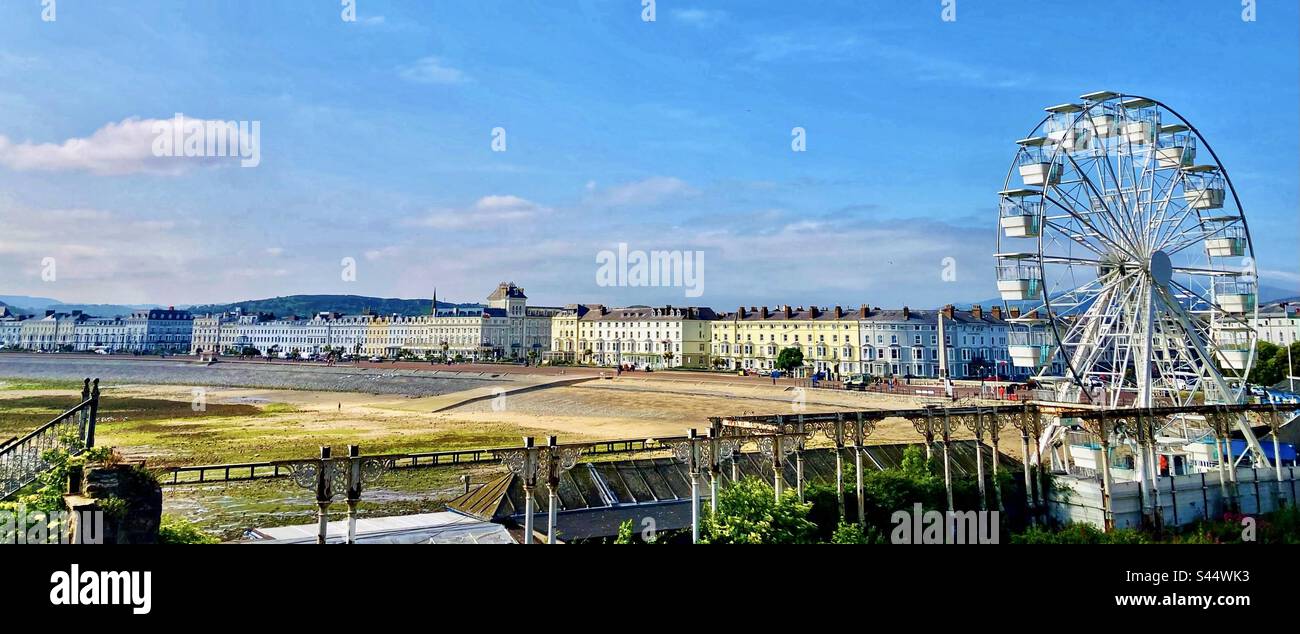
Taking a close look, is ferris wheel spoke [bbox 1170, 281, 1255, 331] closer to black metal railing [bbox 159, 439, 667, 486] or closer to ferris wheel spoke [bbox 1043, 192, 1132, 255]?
ferris wheel spoke [bbox 1043, 192, 1132, 255]

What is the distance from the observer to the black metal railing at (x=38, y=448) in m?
10.9

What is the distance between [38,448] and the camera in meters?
11.7

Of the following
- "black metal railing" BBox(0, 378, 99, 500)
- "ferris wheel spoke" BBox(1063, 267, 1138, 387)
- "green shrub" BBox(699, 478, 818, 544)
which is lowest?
"green shrub" BBox(699, 478, 818, 544)

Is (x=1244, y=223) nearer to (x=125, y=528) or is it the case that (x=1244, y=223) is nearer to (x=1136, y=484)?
(x=1136, y=484)

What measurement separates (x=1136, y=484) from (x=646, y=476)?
16582 mm

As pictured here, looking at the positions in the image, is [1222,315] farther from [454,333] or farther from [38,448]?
[454,333]

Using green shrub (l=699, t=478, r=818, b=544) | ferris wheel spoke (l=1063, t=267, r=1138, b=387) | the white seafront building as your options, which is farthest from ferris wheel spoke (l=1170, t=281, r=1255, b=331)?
the white seafront building

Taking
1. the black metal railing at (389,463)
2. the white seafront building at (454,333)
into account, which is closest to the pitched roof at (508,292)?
the white seafront building at (454,333)

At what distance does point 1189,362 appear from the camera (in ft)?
98.6

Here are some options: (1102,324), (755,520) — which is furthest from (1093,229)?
(755,520)

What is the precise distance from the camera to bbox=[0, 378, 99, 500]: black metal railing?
35.7 ft

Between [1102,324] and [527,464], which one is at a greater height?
[1102,324]

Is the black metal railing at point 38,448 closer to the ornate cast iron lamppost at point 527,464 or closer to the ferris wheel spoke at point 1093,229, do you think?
the ornate cast iron lamppost at point 527,464

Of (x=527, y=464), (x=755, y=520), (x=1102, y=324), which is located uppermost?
(x=1102, y=324)
